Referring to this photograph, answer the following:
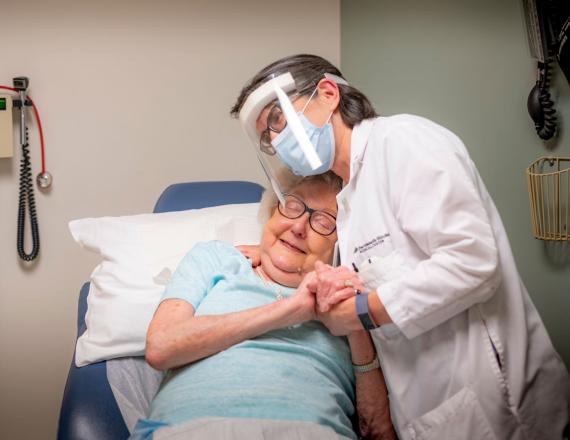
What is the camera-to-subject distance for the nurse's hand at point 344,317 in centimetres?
119

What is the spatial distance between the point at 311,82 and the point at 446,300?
1.99 feet

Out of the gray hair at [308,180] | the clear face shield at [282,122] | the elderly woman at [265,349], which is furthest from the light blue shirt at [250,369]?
the clear face shield at [282,122]

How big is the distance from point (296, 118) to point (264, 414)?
670 millimetres

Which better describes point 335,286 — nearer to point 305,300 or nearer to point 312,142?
point 305,300

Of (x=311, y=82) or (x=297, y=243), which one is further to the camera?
(x=297, y=243)

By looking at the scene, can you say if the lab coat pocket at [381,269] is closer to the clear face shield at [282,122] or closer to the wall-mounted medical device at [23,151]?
the clear face shield at [282,122]

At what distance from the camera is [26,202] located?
215 cm

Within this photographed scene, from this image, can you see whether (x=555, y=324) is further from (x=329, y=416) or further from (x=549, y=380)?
(x=329, y=416)

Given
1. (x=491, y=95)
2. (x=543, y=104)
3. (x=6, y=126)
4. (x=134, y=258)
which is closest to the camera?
(x=543, y=104)

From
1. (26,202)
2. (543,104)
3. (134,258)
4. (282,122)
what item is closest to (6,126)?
(26,202)

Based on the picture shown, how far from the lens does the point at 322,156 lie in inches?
52.4

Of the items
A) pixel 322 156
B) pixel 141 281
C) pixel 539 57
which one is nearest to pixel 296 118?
pixel 322 156

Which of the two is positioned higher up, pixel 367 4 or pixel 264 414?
pixel 367 4

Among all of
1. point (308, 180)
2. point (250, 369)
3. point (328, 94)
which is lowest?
point (250, 369)
